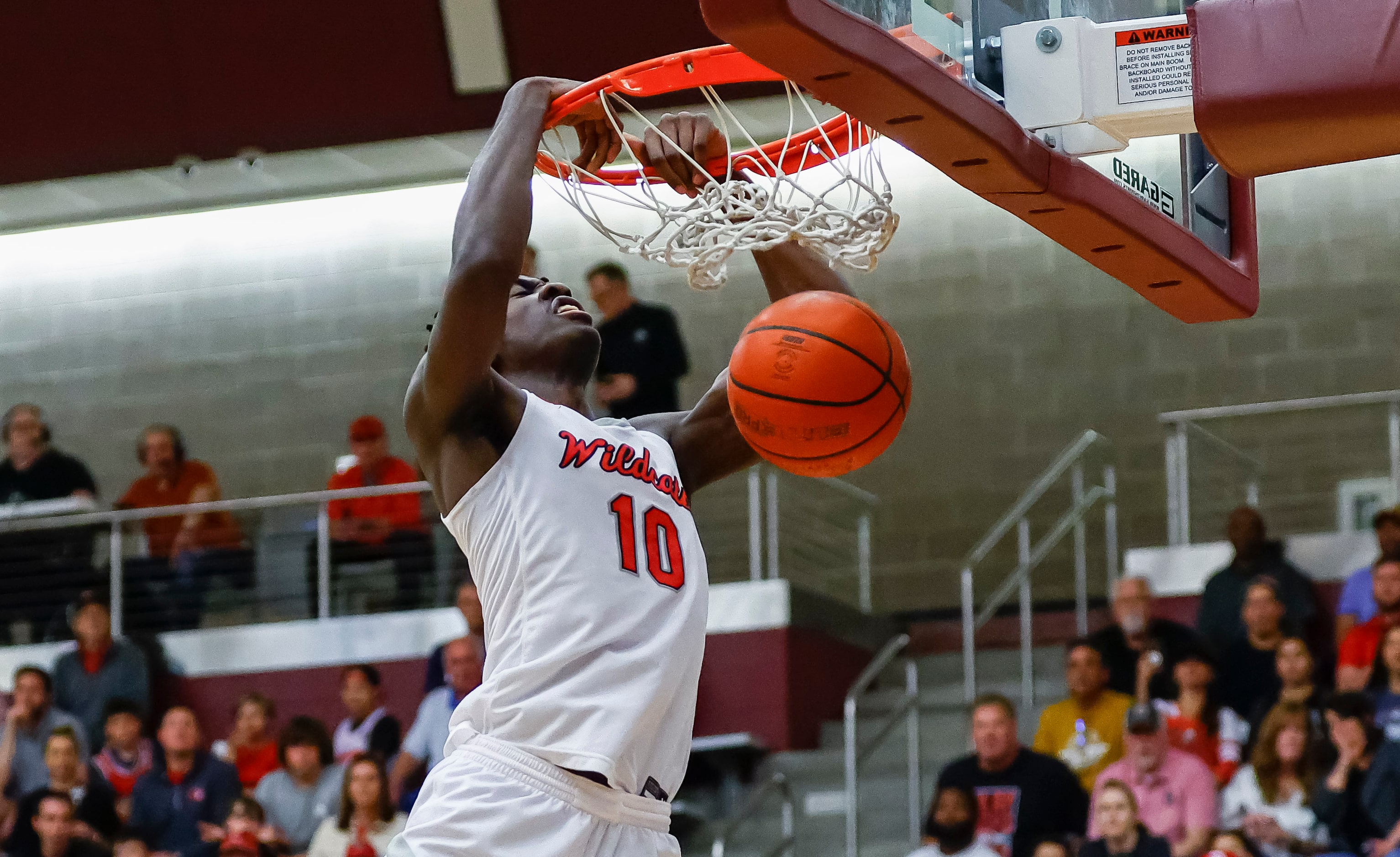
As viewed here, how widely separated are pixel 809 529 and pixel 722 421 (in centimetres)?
826

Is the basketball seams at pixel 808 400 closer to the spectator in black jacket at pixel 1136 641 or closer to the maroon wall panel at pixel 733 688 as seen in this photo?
the spectator in black jacket at pixel 1136 641

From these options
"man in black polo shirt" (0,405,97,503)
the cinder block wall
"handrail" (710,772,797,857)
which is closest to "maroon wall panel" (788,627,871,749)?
"handrail" (710,772,797,857)

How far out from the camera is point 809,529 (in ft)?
42.9

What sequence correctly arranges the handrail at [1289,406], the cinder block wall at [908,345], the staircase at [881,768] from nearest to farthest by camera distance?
the staircase at [881,768] → the handrail at [1289,406] → the cinder block wall at [908,345]

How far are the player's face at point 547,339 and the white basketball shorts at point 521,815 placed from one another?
35.4 inches

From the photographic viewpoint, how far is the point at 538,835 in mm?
4211

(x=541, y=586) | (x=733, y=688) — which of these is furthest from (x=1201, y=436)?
(x=541, y=586)

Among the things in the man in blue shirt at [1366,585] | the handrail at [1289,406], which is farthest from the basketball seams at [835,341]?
the handrail at [1289,406]

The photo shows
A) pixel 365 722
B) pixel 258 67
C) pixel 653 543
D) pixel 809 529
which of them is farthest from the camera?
pixel 258 67

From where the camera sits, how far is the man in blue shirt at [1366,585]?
9.48 m

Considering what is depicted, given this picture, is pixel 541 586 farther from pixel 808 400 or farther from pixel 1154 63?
pixel 1154 63

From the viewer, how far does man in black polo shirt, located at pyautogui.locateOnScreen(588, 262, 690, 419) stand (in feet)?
34.1

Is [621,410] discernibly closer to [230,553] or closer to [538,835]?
[230,553]

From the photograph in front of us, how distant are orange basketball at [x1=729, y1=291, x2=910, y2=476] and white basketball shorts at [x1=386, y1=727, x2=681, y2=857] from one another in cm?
83
